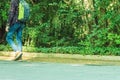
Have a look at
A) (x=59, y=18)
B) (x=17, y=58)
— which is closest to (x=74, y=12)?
(x=59, y=18)

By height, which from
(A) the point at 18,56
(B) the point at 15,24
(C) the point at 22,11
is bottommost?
(A) the point at 18,56

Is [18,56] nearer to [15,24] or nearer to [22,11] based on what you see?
[15,24]

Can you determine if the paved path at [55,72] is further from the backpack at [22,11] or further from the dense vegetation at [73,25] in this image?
the dense vegetation at [73,25]

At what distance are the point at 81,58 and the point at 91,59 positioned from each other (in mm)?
279

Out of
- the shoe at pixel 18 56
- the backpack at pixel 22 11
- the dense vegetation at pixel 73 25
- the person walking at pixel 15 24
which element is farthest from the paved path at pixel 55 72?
the dense vegetation at pixel 73 25

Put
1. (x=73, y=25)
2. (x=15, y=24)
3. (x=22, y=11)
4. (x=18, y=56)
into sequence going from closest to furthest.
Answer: (x=18, y=56), (x=22, y=11), (x=15, y=24), (x=73, y=25)

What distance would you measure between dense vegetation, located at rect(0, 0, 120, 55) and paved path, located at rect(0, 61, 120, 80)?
2.70 m

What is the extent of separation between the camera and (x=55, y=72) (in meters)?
8.62

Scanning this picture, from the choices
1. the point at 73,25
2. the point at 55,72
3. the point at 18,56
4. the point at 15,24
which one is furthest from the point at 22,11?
the point at 73,25

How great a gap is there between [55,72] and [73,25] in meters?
5.88

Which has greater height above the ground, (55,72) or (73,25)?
(73,25)

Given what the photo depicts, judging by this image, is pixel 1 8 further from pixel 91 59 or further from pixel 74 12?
pixel 91 59

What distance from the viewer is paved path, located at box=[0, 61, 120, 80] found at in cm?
793

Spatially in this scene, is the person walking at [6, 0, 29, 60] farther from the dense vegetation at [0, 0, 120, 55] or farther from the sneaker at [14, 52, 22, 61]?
the dense vegetation at [0, 0, 120, 55]
